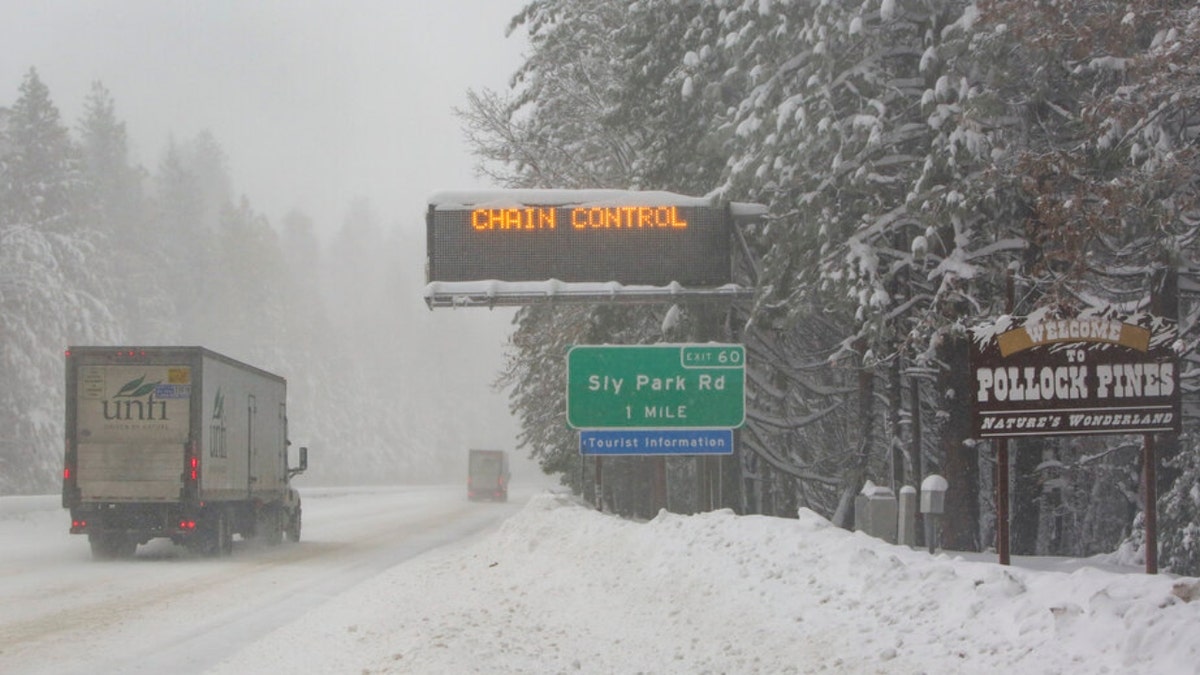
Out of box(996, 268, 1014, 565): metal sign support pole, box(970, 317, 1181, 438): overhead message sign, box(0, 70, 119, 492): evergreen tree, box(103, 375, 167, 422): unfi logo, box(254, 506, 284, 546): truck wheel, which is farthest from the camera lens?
box(0, 70, 119, 492): evergreen tree

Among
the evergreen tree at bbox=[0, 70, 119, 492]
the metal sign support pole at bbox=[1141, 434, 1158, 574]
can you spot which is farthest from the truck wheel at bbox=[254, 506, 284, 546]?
the evergreen tree at bbox=[0, 70, 119, 492]

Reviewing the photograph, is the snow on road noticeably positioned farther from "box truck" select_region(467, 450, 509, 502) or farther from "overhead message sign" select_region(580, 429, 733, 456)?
"box truck" select_region(467, 450, 509, 502)

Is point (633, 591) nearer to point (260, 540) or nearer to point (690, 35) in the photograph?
point (690, 35)

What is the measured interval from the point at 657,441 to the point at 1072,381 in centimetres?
1108

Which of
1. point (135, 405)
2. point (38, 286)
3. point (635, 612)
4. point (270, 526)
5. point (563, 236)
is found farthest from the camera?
point (38, 286)

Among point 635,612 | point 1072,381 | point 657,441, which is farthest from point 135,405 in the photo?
point 1072,381

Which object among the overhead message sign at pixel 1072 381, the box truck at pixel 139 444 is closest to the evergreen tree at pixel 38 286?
the box truck at pixel 139 444

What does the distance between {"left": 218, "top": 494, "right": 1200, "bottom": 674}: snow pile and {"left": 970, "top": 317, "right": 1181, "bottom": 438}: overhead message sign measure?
57.5 inches

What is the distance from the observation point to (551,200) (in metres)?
21.5

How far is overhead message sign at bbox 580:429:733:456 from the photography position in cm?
2112

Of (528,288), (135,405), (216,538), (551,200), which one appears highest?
(551,200)

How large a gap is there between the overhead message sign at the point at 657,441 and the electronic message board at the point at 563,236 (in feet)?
8.11

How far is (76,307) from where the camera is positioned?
2084 inches

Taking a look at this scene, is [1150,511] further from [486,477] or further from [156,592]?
[486,477]
